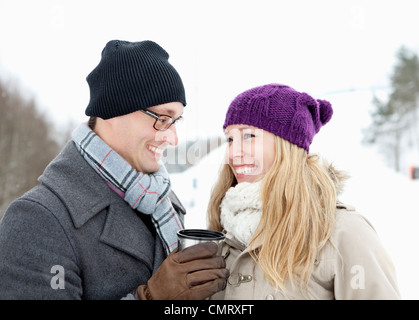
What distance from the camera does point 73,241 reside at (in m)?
1.42

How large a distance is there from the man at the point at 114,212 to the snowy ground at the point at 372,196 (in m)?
0.81

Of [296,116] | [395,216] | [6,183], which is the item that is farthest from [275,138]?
[6,183]

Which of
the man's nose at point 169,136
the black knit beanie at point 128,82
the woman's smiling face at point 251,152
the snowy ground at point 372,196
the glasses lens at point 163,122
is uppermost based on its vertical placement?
the black knit beanie at point 128,82

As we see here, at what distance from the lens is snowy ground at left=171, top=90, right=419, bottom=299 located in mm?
4855

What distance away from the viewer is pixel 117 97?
1673 mm

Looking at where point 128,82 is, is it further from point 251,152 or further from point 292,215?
point 292,215

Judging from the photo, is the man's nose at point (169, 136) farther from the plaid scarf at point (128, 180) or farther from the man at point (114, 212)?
the plaid scarf at point (128, 180)

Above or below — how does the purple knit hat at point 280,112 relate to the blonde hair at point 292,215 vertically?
above

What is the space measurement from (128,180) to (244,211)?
0.61m

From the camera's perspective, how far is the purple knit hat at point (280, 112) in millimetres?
1696

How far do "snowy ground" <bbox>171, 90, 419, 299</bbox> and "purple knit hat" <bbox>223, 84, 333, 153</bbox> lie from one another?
269mm

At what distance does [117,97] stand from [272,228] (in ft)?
3.31

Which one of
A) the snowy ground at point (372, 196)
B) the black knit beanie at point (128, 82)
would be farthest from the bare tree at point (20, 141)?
the black knit beanie at point (128, 82)
